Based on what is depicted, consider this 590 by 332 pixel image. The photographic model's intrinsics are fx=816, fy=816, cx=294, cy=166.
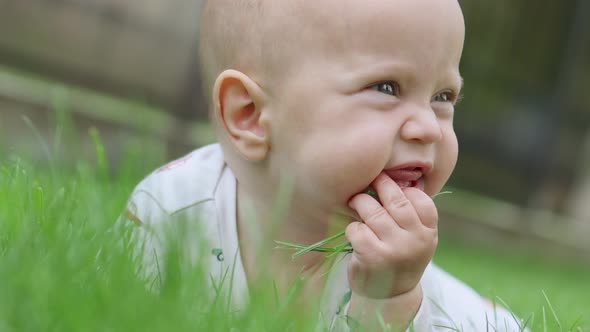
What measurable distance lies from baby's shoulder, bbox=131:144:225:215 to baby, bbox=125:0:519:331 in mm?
104

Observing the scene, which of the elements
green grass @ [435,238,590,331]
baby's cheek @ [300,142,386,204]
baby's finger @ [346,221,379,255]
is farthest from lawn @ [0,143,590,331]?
green grass @ [435,238,590,331]

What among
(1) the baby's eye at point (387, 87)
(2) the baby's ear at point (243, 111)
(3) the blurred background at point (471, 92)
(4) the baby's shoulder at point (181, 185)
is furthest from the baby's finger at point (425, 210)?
(3) the blurred background at point (471, 92)

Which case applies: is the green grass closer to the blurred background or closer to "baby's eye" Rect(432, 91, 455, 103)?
the blurred background

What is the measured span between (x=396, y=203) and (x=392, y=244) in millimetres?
77

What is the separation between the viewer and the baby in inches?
54.3

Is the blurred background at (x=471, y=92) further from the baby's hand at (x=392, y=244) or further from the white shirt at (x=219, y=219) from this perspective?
the baby's hand at (x=392, y=244)

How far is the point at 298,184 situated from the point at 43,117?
2.89m

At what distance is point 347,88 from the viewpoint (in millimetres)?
1442

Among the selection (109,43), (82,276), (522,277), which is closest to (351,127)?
(82,276)

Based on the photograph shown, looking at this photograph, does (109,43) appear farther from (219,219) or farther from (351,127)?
(351,127)

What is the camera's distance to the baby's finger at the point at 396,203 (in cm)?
136

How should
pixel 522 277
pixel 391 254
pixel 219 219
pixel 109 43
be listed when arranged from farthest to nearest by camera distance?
pixel 109 43 < pixel 522 277 < pixel 219 219 < pixel 391 254

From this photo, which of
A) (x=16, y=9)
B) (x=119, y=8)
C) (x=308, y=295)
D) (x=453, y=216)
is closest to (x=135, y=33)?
(x=119, y=8)

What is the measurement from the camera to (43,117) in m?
4.09
